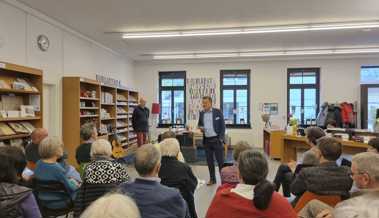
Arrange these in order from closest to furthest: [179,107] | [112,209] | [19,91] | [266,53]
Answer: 1. [112,209]
2. [19,91]
3. [266,53]
4. [179,107]

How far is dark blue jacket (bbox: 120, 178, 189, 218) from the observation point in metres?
1.86

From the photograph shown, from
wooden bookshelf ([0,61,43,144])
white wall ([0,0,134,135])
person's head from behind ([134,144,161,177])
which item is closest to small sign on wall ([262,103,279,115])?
white wall ([0,0,134,135])

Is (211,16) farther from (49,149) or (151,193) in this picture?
(151,193)

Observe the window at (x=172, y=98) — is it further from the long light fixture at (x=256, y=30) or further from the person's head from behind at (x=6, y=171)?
the person's head from behind at (x=6, y=171)

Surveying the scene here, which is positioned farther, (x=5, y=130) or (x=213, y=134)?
(x=213, y=134)

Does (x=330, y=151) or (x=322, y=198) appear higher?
(x=330, y=151)

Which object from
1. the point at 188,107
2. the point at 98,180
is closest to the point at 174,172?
the point at 98,180

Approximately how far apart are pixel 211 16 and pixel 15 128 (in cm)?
401

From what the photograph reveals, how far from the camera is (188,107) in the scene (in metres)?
11.6

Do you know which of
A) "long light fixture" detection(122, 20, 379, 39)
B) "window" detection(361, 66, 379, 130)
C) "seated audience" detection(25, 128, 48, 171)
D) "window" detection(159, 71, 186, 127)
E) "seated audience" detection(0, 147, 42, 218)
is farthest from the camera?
"window" detection(159, 71, 186, 127)

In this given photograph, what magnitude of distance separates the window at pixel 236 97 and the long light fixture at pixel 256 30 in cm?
407

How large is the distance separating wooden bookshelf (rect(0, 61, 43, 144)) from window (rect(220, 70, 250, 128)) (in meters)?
7.01

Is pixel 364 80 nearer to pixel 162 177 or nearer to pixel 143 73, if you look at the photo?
pixel 143 73

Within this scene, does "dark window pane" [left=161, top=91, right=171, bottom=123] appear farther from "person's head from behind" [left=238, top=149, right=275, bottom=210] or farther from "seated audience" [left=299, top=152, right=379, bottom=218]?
"seated audience" [left=299, top=152, right=379, bottom=218]
